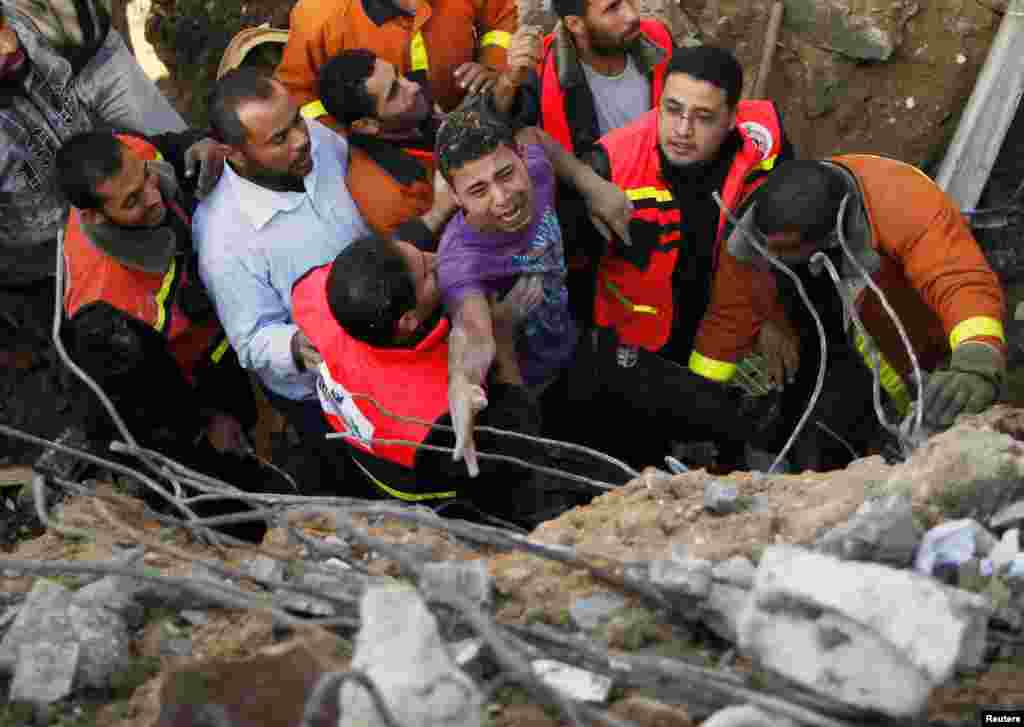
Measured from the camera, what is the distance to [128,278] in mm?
3242

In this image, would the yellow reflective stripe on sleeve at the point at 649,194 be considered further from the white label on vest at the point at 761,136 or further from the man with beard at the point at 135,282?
the man with beard at the point at 135,282

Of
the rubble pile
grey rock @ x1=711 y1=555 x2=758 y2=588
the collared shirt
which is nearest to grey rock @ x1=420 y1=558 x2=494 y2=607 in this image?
the rubble pile

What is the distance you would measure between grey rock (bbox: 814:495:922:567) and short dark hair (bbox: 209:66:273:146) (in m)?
2.23

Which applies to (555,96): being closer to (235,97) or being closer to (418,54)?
(418,54)

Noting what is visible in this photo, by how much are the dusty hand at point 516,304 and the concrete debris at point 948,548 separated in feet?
4.87

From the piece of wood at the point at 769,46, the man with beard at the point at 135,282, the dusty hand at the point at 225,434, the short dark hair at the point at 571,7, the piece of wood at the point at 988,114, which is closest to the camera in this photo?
the man with beard at the point at 135,282

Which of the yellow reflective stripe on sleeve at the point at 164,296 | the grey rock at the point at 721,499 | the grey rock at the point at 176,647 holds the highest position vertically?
the grey rock at the point at 721,499

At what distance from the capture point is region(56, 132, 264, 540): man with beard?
315cm

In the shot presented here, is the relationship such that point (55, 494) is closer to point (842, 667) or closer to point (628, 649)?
point (628, 649)

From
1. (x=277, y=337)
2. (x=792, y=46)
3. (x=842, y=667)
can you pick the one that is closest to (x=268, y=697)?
(x=842, y=667)

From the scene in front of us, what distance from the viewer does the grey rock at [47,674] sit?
6.07 feet

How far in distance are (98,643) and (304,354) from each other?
4.52 ft

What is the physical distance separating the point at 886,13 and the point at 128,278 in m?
3.65

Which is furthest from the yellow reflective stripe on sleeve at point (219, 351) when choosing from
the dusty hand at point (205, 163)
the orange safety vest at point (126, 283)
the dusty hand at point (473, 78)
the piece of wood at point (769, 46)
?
the piece of wood at point (769, 46)
